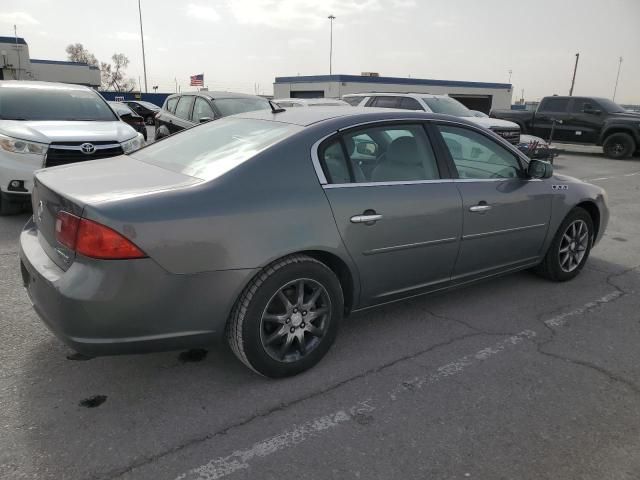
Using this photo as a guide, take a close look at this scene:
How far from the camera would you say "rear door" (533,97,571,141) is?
17.1m

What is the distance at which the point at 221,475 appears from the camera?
2156 mm

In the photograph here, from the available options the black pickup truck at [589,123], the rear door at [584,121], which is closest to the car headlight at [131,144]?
the black pickup truck at [589,123]

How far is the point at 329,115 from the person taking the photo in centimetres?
330

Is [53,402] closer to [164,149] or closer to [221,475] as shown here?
[221,475]

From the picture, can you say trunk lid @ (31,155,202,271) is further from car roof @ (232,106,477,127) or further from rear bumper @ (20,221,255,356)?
car roof @ (232,106,477,127)

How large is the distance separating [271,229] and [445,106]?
9.93 metres

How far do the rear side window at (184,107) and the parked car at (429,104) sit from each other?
351 cm

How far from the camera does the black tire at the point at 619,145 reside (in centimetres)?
1602

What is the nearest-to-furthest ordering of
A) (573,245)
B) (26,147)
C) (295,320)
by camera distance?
(295,320) < (573,245) < (26,147)

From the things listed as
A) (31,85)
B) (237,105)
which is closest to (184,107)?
(237,105)

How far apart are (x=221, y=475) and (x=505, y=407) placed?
1538 mm

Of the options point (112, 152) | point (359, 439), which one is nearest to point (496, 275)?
point (359, 439)

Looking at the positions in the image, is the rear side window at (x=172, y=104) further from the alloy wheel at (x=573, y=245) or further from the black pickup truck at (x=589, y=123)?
the black pickup truck at (x=589, y=123)

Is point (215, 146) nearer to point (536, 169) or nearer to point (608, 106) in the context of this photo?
point (536, 169)
